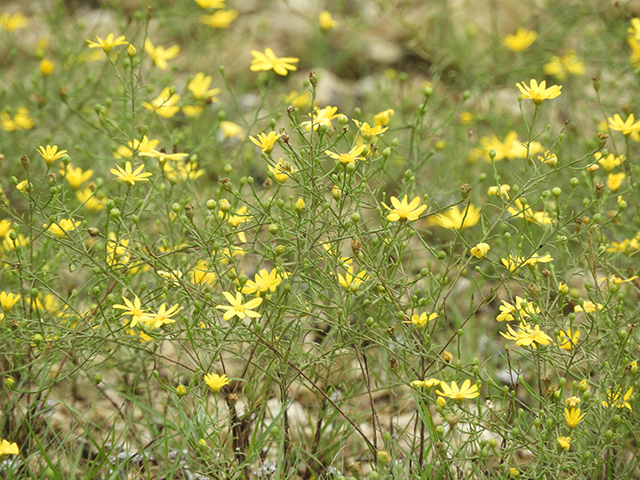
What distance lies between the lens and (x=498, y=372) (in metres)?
2.55

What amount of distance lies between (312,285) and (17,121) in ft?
6.77

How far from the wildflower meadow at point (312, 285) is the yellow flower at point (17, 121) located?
2 cm

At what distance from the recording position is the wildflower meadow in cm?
151

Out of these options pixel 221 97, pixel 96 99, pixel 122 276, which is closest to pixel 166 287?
pixel 122 276

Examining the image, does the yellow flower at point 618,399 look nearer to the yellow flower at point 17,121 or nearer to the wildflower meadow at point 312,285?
the wildflower meadow at point 312,285

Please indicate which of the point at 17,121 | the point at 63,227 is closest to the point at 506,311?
the point at 63,227

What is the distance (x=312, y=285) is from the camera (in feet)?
5.46

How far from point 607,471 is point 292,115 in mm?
1304

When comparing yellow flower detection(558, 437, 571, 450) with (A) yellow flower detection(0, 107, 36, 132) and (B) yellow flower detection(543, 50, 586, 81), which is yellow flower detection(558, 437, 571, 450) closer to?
(B) yellow flower detection(543, 50, 586, 81)

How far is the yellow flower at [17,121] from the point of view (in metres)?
2.91

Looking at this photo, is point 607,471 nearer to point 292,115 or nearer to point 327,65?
point 292,115

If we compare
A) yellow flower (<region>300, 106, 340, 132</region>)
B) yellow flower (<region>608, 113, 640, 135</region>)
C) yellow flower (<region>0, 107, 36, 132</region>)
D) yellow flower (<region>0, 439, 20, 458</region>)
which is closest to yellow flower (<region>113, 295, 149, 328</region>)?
yellow flower (<region>0, 439, 20, 458</region>)

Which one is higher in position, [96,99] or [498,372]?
[96,99]

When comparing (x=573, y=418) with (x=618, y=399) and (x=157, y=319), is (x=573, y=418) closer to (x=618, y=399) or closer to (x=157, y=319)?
(x=618, y=399)
